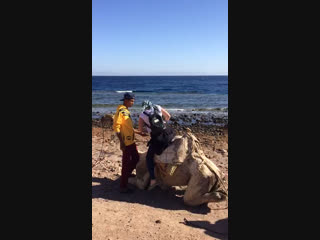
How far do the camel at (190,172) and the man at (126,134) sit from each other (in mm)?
635

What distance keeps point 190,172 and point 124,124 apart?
5.41ft

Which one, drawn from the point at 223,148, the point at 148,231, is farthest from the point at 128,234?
the point at 223,148

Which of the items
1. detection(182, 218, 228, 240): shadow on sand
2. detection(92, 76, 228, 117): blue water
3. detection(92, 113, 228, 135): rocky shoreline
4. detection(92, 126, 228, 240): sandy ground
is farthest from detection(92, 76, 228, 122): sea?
detection(182, 218, 228, 240): shadow on sand

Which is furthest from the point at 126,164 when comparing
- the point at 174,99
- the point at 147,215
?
the point at 174,99

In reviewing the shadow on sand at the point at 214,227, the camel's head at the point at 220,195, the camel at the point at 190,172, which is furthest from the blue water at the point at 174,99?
the shadow on sand at the point at 214,227

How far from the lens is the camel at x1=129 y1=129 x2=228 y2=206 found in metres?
5.76

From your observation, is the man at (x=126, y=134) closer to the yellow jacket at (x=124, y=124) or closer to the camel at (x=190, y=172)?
the yellow jacket at (x=124, y=124)

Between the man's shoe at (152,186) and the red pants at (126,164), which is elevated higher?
the red pants at (126,164)

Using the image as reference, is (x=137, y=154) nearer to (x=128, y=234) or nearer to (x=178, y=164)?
(x=178, y=164)

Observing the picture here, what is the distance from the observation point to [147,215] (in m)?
5.06

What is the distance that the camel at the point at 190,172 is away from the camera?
576 centimetres

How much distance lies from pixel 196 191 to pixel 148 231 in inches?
62.2

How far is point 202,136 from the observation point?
13258mm

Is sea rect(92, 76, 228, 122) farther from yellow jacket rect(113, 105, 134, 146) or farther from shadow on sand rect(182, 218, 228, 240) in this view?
shadow on sand rect(182, 218, 228, 240)
